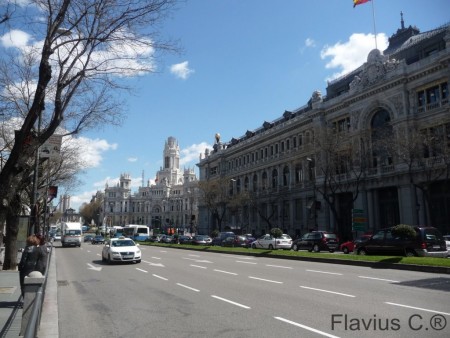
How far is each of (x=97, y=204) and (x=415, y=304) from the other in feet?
563

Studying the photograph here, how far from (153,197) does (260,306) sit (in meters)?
172

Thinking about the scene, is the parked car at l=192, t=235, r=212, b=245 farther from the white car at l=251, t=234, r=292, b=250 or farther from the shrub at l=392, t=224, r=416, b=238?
the shrub at l=392, t=224, r=416, b=238

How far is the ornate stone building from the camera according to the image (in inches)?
6688

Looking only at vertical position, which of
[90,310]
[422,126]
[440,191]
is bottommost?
[90,310]

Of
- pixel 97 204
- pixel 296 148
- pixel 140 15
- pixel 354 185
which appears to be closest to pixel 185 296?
pixel 140 15

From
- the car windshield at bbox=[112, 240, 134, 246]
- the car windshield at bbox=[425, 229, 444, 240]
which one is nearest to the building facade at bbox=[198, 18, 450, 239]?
the car windshield at bbox=[425, 229, 444, 240]

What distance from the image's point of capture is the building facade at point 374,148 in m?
35.9

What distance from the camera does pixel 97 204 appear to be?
560ft

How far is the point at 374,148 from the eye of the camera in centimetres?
3966

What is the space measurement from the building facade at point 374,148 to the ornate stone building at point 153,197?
10849cm

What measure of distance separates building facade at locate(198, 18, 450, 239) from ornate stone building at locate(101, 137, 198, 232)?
108 meters

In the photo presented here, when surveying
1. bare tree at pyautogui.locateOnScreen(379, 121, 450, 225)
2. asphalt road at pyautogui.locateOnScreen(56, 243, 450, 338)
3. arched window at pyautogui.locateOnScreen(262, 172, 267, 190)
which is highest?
arched window at pyautogui.locateOnScreen(262, 172, 267, 190)

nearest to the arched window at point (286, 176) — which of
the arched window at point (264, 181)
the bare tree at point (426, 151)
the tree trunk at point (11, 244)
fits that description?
the arched window at point (264, 181)

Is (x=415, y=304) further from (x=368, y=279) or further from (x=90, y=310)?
(x=90, y=310)
